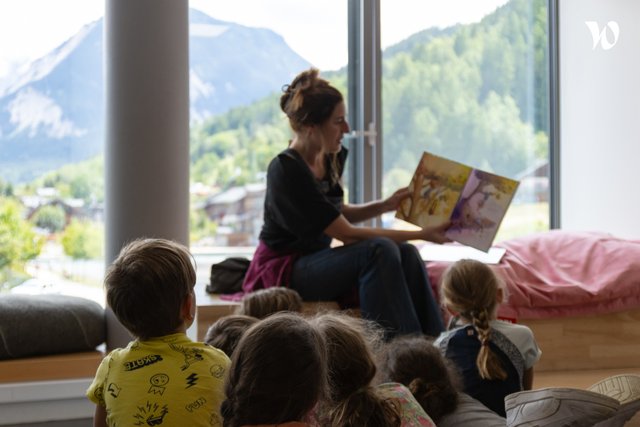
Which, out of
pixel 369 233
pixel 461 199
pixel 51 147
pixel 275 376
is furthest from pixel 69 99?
pixel 275 376

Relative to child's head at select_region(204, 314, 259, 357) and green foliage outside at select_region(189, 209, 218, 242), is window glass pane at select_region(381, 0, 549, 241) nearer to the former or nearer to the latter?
green foliage outside at select_region(189, 209, 218, 242)

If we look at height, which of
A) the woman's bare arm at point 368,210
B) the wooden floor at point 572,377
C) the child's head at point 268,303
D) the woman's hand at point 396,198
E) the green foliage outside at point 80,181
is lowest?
the wooden floor at point 572,377

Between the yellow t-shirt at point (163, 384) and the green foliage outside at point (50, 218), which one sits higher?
the green foliage outside at point (50, 218)

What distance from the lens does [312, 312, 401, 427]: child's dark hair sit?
1642 millimetres

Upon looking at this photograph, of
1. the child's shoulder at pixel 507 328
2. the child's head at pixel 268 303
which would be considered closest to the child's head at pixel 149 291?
the child's head at pixel 268 303

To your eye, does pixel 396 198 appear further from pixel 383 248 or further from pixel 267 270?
pixel 267 270

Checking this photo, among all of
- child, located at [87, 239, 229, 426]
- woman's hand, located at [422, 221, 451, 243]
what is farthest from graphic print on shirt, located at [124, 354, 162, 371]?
woman's hand, located at [422, 221, 451, 243]

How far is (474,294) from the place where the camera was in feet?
8.66

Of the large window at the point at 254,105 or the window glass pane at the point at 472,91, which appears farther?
the window glass pane at the point at 472,91

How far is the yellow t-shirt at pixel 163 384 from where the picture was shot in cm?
170

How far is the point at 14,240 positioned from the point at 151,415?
8.77 feet

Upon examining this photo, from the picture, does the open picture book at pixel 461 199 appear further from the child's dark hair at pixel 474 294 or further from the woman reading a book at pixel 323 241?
the child's dark hair at pixel 474 294

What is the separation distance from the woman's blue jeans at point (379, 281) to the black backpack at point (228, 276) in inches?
13.4

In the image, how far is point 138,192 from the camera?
11.8 ft
